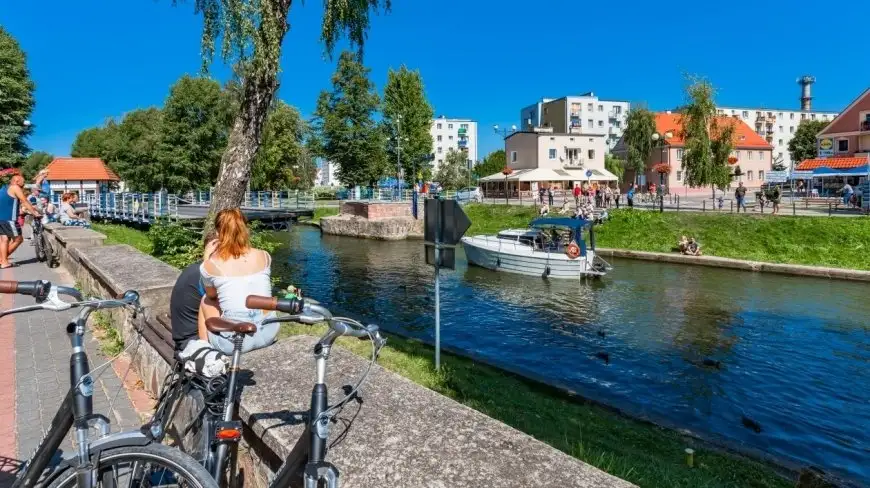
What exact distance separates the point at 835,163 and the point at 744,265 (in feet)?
101

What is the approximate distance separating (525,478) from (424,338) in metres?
10.9

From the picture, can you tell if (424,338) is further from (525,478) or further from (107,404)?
(525,478)

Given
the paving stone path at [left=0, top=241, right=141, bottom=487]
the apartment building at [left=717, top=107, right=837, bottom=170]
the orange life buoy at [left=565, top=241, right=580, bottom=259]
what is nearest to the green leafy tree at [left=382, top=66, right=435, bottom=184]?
the orange life buoy at [left=565, top=241, right=580, bottom=259]

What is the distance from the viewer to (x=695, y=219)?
29.5 meters

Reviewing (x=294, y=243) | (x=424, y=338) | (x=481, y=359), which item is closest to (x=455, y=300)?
(x=424, y=338)

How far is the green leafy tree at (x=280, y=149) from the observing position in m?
58.5

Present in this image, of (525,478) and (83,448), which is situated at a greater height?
(83,448)

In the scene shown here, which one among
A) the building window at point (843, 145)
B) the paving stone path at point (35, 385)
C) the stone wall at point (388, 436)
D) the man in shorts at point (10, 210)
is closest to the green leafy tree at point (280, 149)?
the man in shorts at point (10, 210)

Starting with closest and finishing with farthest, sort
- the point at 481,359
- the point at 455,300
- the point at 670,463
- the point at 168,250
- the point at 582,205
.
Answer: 1. the point at 670,463
2. the point at 481,359
3. the point at 168,250
4. the point at 455,300
5. the point at 582,205

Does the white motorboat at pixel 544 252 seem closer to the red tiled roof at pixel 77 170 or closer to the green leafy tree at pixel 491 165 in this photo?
the red tiled roof at pixel 77 170

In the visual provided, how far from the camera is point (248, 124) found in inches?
368

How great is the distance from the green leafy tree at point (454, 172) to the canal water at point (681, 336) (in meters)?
55.2

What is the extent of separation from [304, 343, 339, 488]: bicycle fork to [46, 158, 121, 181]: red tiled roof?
54355 mm

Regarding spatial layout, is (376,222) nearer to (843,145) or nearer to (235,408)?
(235,408)
